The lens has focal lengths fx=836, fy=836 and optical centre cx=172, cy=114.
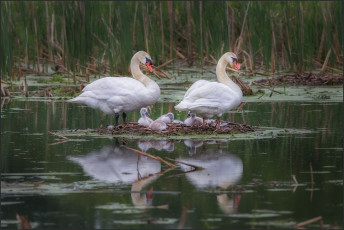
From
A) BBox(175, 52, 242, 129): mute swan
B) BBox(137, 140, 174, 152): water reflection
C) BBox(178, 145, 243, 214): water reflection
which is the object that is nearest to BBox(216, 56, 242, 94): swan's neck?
BBox(175, 52, 242, 129): mute swan

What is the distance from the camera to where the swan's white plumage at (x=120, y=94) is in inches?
403

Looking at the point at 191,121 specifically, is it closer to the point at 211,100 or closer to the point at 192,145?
the point at 211,100

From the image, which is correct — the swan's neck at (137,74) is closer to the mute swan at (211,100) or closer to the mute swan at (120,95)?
the mute swan at (120,95)

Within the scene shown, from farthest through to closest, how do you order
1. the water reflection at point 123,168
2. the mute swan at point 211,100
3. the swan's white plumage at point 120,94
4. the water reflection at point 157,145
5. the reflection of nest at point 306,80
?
the reflection of nest at point 306,80 → the swan's white plumage at point 120,94 → the mute swan at point 211,100 → the water reflection at point 157,145 → the water reflection at point 123,168

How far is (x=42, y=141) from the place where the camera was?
947 centimetres

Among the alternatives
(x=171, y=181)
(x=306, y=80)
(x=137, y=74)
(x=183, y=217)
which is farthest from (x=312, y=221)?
(x=306, y=80)

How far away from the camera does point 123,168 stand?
24.7 feet

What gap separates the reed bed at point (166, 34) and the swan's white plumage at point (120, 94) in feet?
16.8

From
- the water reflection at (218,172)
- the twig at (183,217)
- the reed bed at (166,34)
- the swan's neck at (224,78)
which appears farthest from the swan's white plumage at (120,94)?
the reed bed at (166,34)

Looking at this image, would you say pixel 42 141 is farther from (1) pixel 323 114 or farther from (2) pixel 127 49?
(2) pixel 127 49

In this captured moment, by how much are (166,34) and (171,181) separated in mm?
12162

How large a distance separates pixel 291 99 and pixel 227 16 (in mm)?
3837

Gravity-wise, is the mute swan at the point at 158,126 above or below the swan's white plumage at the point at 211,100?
below

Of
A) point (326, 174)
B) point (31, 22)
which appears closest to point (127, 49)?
point (31, 22)
